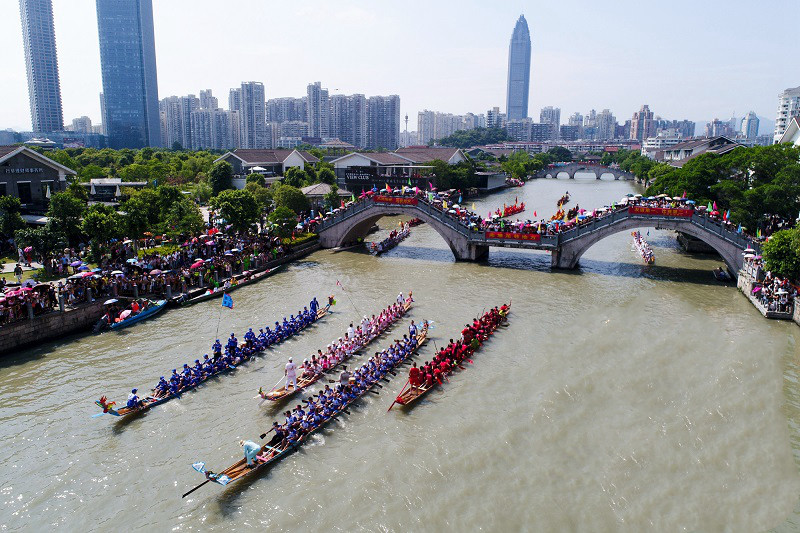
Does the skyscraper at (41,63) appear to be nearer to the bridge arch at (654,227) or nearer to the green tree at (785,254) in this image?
the bridge arch at (654,227)

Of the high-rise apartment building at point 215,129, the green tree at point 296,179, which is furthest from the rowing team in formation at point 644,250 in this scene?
the high-rise apartment building at point 215,129

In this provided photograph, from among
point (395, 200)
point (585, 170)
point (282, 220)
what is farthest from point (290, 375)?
point (585, 170)

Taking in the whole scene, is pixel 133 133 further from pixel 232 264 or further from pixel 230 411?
pixel 230 411

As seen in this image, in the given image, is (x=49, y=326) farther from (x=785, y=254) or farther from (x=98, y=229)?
(x=785, y=254)

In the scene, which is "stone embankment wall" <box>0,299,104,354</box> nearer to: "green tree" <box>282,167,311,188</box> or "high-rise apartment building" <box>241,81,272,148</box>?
"green tree" <box>282,167,311,188</box>

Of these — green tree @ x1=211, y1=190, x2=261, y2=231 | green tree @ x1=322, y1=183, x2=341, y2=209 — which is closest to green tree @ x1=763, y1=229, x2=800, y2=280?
green tree @ x1=211, y1=190, x2=261, y2=231

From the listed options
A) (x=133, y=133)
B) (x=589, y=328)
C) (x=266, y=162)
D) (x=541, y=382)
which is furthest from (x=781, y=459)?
(x=133, y=133)
